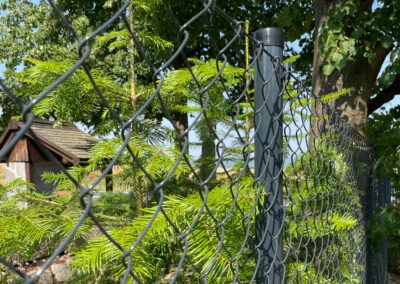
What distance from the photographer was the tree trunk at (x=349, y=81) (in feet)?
14.3

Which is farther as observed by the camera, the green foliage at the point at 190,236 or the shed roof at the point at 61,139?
the shed roof at the point at 61,139

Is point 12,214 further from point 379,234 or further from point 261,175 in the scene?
point 379,234

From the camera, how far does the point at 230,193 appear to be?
148 cm

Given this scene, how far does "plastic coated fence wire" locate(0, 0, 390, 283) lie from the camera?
1.02 m

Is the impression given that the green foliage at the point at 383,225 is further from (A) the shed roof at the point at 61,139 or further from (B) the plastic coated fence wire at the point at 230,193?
(A) the shed roof at the point at 61,139

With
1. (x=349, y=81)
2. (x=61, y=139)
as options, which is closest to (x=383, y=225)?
(x=349, y=81)

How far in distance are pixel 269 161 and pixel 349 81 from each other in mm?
3324

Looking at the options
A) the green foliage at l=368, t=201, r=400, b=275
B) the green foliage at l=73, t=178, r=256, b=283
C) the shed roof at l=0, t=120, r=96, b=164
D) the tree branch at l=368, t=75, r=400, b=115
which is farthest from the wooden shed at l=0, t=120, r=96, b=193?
the green foliage at l=73, t=178, r=256, b=283

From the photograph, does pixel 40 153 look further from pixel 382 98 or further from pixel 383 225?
pixel 383 225

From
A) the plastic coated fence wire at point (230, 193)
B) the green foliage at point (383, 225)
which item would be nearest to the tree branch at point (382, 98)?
the green foliage at point (383, 225)

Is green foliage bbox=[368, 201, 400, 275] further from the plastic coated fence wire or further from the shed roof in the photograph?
the shed roof

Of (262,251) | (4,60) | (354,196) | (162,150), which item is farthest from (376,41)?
(4,60)

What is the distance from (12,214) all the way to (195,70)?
946mm

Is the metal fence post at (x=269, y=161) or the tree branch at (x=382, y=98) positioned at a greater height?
the tree branch at (x=382, y=98)
